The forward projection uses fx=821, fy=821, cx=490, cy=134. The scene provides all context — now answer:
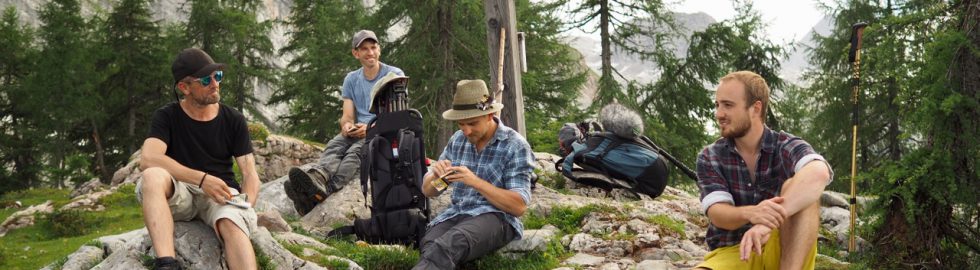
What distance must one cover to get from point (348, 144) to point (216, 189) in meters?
4.07

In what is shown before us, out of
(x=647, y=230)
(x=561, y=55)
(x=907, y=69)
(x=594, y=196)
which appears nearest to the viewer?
(x=907, y=69)

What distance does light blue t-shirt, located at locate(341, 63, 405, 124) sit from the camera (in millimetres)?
8938

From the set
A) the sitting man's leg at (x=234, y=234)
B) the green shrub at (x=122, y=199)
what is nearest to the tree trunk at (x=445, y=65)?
the green shrub at (x=122, y=199)

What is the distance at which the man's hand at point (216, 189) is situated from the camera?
5.16 metres

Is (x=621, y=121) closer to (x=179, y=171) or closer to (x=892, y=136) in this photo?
(x=179, y=171)

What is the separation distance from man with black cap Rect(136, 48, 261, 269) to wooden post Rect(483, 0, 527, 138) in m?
5.65

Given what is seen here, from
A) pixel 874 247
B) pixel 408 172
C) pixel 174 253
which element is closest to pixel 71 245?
pixel 408 172

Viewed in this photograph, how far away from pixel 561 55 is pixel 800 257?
25.6 meters

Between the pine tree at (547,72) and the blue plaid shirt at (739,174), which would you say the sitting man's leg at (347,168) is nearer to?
the blue plaid shirt at (739,174)

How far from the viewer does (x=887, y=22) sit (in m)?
6.95

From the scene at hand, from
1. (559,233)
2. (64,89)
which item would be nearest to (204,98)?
(559,233)

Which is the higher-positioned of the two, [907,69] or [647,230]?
[907,69]

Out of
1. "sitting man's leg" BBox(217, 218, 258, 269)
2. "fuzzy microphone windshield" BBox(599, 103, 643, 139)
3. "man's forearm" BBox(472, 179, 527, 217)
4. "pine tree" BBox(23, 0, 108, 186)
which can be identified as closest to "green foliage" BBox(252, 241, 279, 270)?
"sitting man's leg" BBox(217, 218, 258, 269)

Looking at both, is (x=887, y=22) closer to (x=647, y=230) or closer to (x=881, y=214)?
(x=881, y=214)
